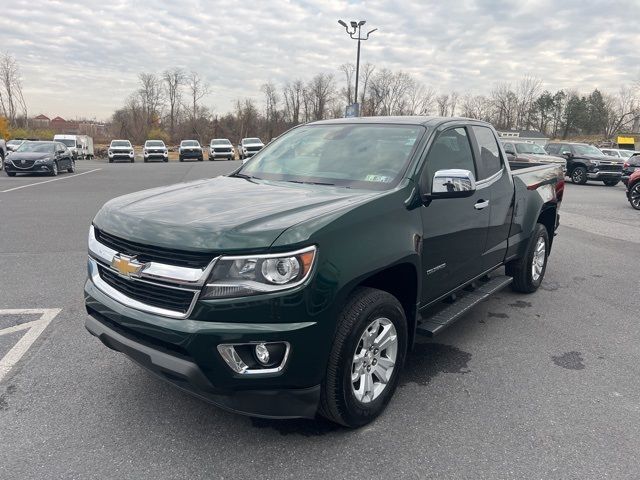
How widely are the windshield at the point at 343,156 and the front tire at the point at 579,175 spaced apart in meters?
20.7

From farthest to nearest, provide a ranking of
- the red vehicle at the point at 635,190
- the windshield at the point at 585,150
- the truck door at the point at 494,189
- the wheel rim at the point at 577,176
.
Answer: the windshield at the point at 585,150
the wheel rim at the point at 577,176
the red vehicle at the point at 635,190
the truck door at the point at 494,189

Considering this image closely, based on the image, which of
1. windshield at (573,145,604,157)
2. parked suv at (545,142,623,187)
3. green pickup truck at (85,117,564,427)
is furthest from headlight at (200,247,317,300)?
windshield at (573,145,604,157)

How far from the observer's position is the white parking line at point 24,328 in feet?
11.9

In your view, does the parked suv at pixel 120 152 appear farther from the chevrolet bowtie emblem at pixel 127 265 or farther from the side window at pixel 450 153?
the chevrolet bowtie emblem at pixel 127 265

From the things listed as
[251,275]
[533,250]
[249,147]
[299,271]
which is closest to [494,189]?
[533,250]

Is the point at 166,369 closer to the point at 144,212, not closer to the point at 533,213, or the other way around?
the point at 144,212

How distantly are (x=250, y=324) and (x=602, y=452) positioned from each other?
6.87ft

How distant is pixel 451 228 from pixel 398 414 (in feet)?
4.48

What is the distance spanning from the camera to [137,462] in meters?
2.58

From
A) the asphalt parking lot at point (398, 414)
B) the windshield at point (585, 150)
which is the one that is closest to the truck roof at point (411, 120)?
the asphalt parking lot at point (398, 414)

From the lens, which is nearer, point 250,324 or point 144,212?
point 250,324

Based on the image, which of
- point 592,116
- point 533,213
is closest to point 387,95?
point 592,116

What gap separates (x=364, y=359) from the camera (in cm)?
287

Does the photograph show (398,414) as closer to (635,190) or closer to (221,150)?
(635,190)
